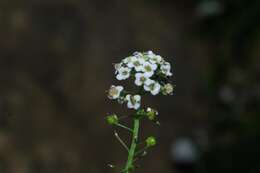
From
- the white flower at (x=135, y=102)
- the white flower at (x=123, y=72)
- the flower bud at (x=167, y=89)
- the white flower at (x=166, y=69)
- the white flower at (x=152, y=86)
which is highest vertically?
the white flower at (x=166, y=69)

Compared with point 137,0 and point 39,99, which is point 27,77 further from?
point 137,0

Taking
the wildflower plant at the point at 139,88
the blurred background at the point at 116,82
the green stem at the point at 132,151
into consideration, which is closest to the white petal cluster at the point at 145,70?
the wildflower plant at the point at 139,88

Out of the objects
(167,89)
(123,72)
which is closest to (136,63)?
(123,72)

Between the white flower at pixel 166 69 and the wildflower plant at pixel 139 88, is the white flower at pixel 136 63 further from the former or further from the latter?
the white flower at pixel 166 69

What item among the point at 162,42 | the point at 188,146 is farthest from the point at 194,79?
the point at 188,146

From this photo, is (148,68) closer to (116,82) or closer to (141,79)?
(141,79)

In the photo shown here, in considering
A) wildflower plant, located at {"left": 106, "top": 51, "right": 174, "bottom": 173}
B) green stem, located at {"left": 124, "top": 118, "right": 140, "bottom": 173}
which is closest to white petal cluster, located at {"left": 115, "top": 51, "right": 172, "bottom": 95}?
wildflower plant, located at {"left": 106, "top": 51, "right": 174, "bottom": 173}

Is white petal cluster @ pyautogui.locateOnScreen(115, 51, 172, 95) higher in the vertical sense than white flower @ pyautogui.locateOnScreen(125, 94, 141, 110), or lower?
higher

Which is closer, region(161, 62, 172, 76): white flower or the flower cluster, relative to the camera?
the flower cluster

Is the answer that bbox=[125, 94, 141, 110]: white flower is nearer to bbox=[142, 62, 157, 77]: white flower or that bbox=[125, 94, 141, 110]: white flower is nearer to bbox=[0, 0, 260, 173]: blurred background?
bbox=[142, 62, 157, 77]: white flower
